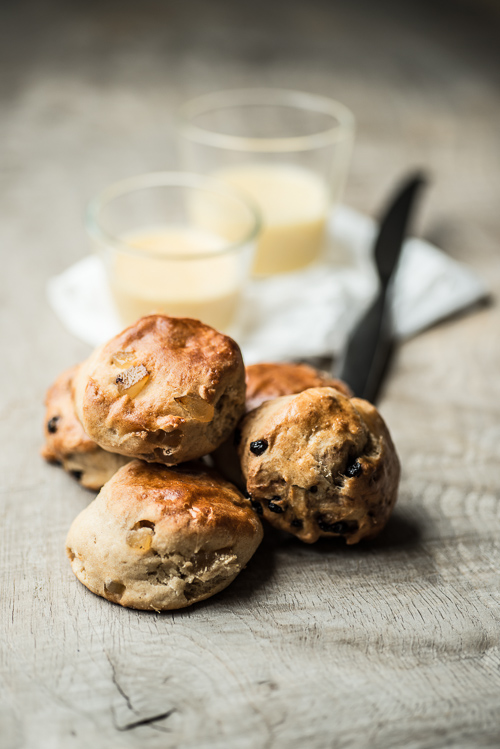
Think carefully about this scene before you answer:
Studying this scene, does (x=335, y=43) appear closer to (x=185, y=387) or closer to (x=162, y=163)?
(x=162, y=163)

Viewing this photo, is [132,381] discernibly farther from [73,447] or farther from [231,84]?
[231,84]

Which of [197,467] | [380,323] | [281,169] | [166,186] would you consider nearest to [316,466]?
[197,467]

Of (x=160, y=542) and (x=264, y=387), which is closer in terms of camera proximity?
(x=160, y=542)

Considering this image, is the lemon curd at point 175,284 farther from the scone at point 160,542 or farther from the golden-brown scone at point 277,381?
the scone at point 160,542

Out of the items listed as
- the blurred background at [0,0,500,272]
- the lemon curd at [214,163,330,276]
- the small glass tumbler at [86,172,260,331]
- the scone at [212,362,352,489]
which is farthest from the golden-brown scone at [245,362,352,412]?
the blurred background at [0,0,500,272]

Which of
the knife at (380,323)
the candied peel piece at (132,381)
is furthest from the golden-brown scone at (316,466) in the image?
the knife at (380,323)

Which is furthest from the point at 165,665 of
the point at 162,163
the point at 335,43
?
the point at 335,43
